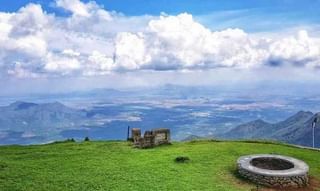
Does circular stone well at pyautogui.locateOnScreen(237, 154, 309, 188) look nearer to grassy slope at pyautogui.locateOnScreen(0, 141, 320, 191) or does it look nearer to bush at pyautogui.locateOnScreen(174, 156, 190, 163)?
grassy slope at pyautogui.locateOnScreen(0, 141, 320, 191)

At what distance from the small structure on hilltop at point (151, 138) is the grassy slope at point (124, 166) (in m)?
1.05

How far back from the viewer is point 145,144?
131 feet

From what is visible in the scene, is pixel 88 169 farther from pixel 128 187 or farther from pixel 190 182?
pixel 190 182

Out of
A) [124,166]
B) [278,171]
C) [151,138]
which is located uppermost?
[151,138]

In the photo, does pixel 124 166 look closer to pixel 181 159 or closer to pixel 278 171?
pixel 181 159

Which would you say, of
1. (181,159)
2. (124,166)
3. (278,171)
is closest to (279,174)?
(278,171)

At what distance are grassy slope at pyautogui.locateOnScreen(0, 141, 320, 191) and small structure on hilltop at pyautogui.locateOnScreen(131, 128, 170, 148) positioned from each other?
1.05 metres

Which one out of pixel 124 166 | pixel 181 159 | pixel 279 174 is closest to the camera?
pixel 279 174

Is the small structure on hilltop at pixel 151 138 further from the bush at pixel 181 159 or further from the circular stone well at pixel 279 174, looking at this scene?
the circular stone well at pixel 279 174

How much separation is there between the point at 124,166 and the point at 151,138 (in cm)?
911

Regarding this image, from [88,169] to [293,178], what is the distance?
50.7ft

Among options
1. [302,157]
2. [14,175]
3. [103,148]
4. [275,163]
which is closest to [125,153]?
[103,148]

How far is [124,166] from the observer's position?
31641 mm

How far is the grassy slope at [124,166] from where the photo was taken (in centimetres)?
2716
